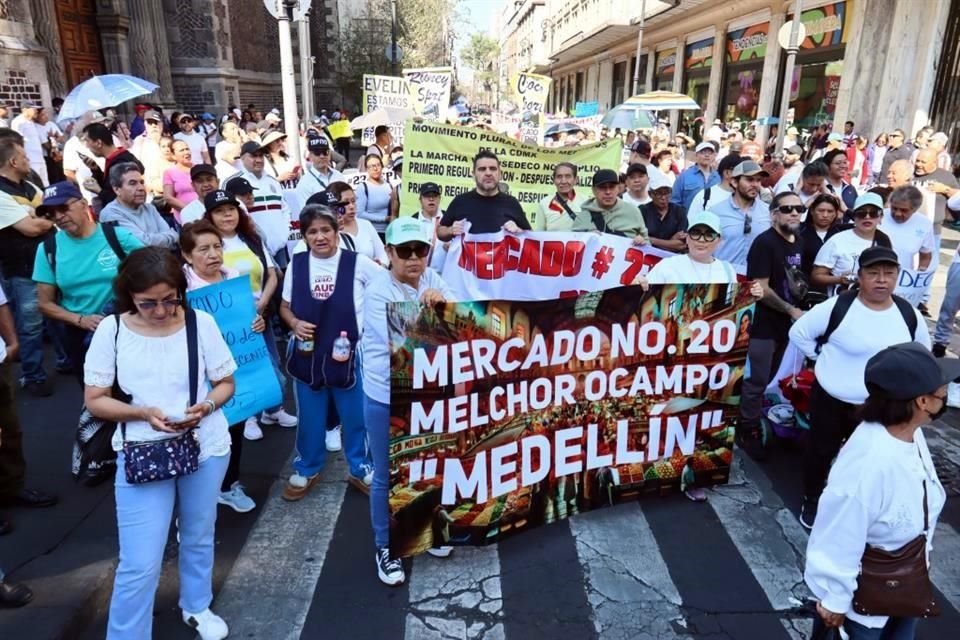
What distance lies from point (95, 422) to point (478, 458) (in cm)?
189

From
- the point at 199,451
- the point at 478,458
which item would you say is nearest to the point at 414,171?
the point at 478,458

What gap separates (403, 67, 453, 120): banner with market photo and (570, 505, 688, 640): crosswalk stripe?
33.0 ft

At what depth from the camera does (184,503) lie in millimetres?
2965

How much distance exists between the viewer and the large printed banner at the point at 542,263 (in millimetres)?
5465

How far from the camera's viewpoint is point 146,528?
2.77 m

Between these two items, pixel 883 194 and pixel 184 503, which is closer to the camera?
pixel 184 503

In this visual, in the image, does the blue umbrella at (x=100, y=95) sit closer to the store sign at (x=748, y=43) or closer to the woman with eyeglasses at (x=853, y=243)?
the woman with eyeglasses at (x=853, y=243)

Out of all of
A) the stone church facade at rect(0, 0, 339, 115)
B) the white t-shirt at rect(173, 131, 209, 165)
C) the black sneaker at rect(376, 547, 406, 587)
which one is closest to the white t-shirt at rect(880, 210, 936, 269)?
the black sneaker at rect(376, 547, 406, 587)

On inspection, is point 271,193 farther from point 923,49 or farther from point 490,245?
point 923,49

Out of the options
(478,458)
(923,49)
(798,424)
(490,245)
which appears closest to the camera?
(478,458)

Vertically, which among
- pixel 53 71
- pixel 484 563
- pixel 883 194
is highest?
pixel 53 71

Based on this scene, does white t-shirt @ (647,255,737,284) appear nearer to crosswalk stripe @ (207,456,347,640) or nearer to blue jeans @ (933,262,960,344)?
crosswalk stripe @ (207,456,347,640)

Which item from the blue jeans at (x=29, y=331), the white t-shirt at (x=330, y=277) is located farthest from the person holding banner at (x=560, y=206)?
the blue jeans at (x=29, y=331)

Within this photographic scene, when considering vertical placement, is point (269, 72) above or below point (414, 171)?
above
